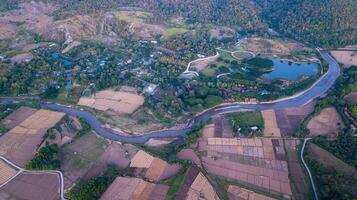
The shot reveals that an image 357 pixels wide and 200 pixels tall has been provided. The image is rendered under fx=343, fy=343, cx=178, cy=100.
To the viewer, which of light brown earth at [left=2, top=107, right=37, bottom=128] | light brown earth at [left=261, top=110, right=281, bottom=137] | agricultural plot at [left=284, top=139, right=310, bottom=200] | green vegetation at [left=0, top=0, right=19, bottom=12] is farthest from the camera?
green vegetation at [left=0, top=0, right=19, bottom=12]

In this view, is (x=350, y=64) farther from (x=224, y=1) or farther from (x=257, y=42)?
(x=224, y=1)

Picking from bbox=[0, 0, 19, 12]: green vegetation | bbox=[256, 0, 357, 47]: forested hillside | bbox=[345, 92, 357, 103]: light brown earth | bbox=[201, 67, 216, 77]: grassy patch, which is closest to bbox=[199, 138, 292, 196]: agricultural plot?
bbox=[345, 92, 357, 103]: light brown earth

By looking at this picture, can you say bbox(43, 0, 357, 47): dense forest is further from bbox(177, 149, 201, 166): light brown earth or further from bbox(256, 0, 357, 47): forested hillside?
bbox(177, 149, 201, 166): light brown earth

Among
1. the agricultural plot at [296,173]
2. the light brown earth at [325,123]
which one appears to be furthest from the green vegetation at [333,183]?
the light brown earth at [325,123]

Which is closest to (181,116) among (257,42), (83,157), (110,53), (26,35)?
(83,157)

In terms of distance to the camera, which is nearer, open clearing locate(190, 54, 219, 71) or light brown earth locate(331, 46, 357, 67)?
open clearing locate(190, 54, 219, 71)

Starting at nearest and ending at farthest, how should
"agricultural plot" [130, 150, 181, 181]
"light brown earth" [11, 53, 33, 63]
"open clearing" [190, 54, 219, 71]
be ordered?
"agricultural plot" [130, 150, 181, 181] → "light brown earth" [11, 53, 33, 63] → "open clearing" [190, 54, 219, 71]

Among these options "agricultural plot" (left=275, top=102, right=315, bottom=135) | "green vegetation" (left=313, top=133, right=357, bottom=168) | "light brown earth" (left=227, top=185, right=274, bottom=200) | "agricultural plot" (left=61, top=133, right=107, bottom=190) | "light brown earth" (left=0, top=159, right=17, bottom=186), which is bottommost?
"light brown earth" (left=0, top=159, right=17, bottom=186)
